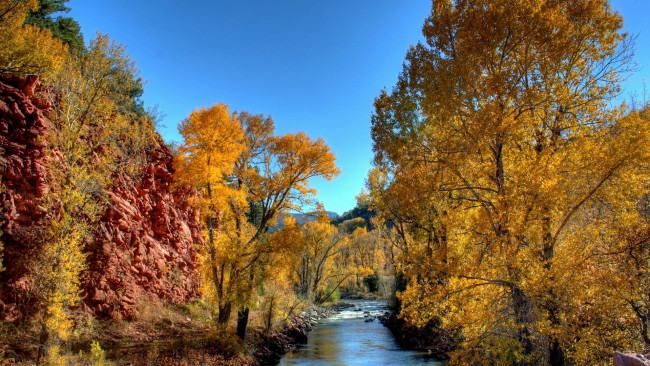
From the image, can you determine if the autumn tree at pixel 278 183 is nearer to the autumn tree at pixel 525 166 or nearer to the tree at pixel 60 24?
the autumn tree at pixel 525 166

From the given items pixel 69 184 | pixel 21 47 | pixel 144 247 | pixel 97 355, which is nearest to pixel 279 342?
pixel 144 247

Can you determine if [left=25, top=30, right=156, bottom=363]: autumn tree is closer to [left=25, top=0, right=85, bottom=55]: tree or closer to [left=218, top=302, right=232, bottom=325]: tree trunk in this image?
[left=218, top=302, right=232, bottom=325]: tree trunk

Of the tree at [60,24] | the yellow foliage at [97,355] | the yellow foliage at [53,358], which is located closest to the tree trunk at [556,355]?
the yellow foliage at [97,355]

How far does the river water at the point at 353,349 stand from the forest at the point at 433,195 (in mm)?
3060

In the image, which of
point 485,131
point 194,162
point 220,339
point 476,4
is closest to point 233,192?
point 194,162

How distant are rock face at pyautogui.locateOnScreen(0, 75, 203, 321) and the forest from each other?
68 millimetres

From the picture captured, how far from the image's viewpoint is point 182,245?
1808 cm

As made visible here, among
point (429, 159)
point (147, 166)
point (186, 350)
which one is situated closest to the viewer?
point (429, 159)

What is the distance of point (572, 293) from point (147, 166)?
17.9m

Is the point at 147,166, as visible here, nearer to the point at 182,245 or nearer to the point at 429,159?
the point at 182,245

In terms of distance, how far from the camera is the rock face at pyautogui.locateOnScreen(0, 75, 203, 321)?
9555 mm

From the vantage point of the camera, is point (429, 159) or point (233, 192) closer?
point (429, 159)

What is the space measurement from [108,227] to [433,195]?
13178mm

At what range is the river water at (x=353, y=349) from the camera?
14.6m
